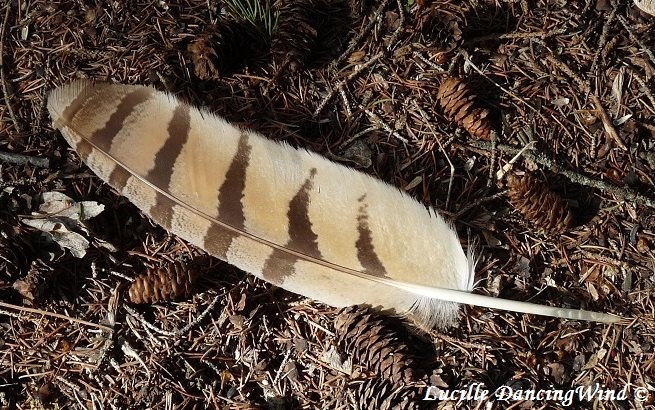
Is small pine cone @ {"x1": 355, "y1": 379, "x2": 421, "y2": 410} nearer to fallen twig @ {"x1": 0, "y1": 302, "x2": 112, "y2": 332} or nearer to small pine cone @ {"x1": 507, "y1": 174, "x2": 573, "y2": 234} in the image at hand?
small pine cone @ {"x1": 507, "y1": 174, "x2": 573, "y2": 234}

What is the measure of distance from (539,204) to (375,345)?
78 cm

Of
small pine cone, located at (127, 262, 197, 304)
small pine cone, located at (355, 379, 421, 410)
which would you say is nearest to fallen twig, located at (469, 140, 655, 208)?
small pine cone, located at (355, 379, 421, 410)

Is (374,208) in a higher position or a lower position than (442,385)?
higher

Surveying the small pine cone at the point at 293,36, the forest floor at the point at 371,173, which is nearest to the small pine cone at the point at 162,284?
the forest floor at the point at 371,173

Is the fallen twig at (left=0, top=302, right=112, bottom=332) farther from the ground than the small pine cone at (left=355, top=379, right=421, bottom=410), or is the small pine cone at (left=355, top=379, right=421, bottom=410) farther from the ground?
the small pine cone at (left=355, top=379, right=421, bottom=410)

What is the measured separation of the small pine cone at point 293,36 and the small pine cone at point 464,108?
563 millimetres

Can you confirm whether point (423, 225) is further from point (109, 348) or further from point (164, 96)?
point (109, 348)

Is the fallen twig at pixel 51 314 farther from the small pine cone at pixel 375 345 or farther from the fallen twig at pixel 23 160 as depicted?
the small pine cone at pixel 375 345

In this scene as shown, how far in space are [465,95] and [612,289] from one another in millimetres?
904

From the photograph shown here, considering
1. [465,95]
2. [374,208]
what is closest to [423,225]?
[374,208]

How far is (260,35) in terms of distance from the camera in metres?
2.47

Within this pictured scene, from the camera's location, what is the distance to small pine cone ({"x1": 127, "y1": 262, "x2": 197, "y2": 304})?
2260 mm

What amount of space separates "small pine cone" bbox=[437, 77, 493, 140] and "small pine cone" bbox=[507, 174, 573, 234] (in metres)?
0.24

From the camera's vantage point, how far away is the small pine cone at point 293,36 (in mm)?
2373
